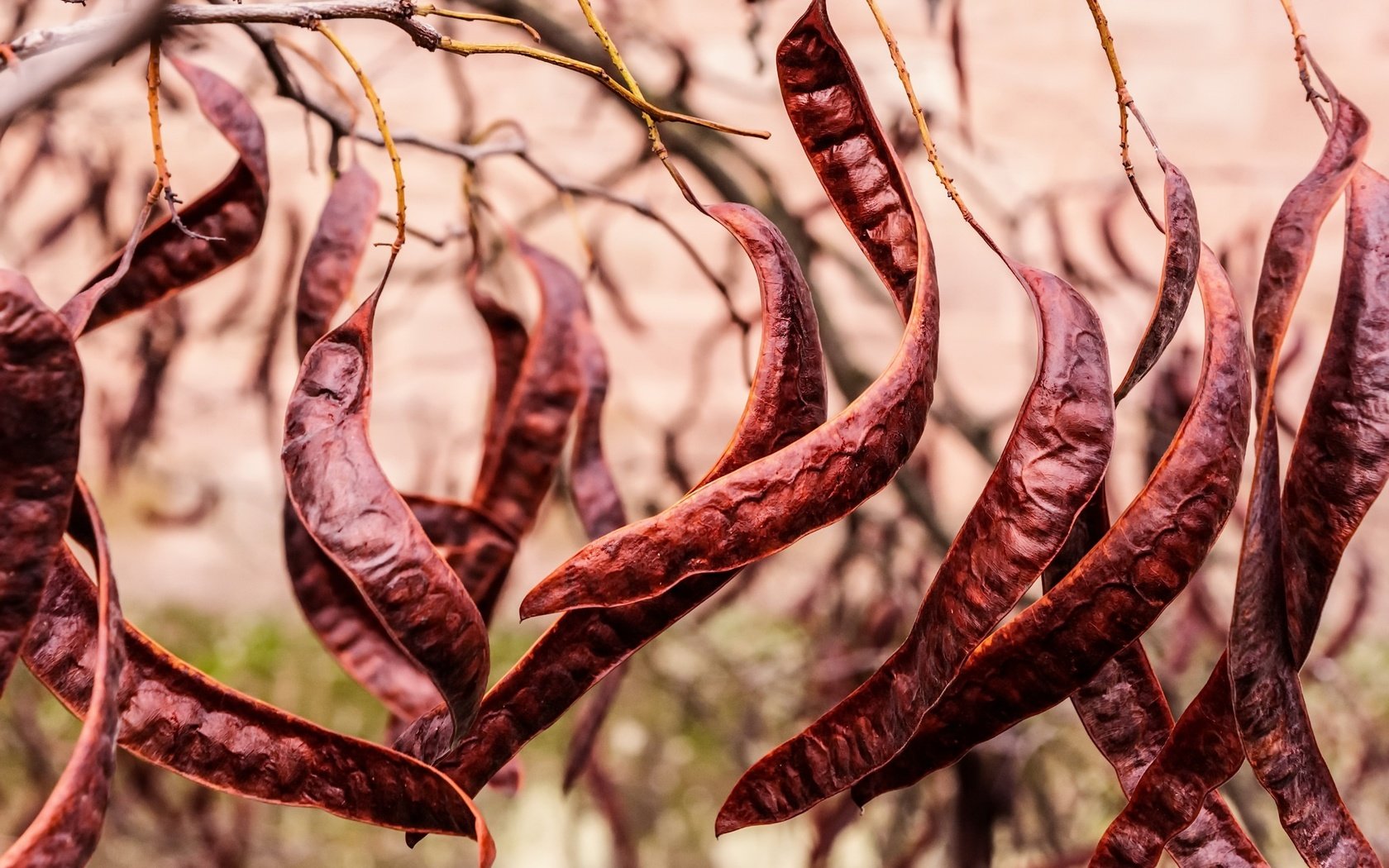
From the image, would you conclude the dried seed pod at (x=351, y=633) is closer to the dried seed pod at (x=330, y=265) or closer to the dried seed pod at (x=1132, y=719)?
the dried seed pod at (x=330, y=265)

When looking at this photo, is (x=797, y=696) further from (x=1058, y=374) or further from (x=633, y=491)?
(x=1058, y=374)

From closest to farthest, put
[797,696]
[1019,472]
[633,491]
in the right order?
[1019,472] < [797,696] < [633,491]

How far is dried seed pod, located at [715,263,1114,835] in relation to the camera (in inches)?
10.4

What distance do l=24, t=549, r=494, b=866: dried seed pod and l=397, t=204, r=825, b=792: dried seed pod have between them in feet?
0.05

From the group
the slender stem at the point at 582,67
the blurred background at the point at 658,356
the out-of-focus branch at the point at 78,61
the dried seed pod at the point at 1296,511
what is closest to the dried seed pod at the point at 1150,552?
the dried seed pod at the point at 1296,511

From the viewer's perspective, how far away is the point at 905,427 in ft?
0.89

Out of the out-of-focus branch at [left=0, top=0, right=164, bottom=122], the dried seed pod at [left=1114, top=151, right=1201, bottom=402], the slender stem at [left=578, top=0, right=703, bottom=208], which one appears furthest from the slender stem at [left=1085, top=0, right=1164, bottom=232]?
the out-of-focus branch at [left=0, top=0, right=164, bottom=122]

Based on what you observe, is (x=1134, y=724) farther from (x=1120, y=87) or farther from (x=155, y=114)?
Answer: (x=155, y=114)

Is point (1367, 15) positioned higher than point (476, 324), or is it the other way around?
point (1367, 15)

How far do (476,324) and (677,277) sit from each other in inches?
13.2

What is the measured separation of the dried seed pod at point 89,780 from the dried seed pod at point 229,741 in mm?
47

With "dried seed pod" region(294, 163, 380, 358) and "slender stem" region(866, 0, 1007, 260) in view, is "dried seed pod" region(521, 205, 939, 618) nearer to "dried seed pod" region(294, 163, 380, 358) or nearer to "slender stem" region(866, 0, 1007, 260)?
"slender stem" region(866, 0, 1007, 260)

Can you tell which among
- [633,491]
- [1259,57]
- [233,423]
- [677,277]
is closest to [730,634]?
[633,491]

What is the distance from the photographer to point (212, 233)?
0.38 meters
